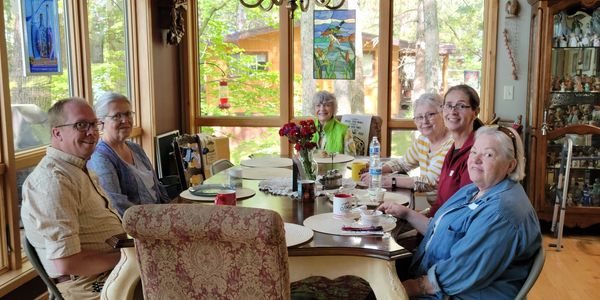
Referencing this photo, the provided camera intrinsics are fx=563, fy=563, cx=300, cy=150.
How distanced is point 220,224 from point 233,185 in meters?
1.40

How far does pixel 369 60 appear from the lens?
5.02 metres

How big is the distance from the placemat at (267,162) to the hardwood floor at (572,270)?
163 cm

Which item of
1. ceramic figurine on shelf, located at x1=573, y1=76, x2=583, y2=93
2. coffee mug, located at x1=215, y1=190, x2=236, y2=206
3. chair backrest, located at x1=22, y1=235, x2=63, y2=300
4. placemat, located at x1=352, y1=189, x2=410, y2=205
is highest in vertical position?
ceramic figurine on shelf, located at x1=573, y1=76, x2=583, y2=93

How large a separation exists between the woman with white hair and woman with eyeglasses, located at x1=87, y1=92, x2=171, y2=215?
5.19 ft

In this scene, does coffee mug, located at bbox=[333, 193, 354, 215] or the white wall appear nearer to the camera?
coffee mug, located at bbox=[333, 193, 354, 215]

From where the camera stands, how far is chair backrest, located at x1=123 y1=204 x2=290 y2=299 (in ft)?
4.54

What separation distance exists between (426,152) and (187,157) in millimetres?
1593

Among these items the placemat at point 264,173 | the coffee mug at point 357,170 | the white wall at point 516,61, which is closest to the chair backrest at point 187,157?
the placemat at point 264,173

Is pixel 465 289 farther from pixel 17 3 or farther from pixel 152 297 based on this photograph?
pixel 17 3

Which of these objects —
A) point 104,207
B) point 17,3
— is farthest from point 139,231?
point 17,3

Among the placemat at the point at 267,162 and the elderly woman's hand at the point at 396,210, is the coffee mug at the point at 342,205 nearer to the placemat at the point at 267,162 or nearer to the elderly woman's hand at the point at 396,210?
the elderly woman's hand at the point at 396,210

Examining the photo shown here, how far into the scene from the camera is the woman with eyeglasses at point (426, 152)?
2920 mm

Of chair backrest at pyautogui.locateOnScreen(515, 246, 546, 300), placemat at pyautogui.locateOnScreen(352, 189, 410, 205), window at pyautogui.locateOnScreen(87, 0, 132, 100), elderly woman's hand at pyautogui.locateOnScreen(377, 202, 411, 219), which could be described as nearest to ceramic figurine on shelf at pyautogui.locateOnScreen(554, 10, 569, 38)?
placemat at pyautogui.locateOnScreen(352, 189, 410, 205)

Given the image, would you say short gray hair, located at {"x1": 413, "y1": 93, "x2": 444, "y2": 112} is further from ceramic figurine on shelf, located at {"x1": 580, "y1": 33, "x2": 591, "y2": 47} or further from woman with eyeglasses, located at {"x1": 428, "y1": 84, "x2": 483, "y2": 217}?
ceramic figurine on shelf, located at {"x1": 580, "y1": 33, "x2": 591, "y2": 47}
